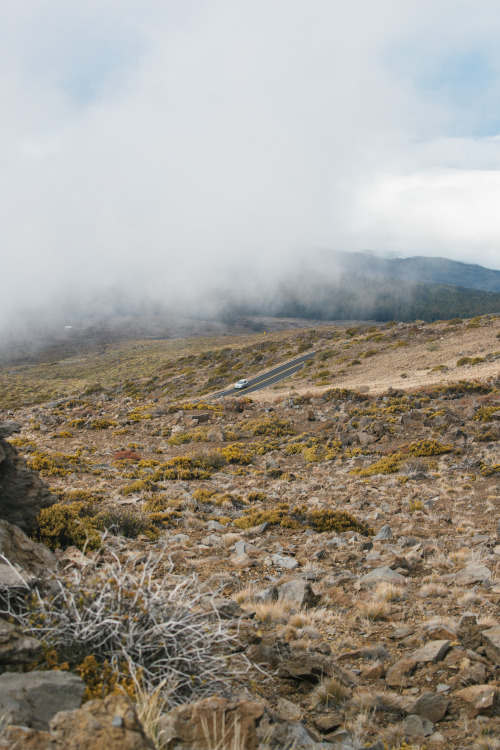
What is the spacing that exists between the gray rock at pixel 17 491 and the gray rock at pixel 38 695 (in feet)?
15.1

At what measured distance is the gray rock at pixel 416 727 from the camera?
3.80 m

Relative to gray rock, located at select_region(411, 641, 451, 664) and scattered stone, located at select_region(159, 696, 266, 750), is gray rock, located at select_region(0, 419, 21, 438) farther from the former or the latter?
gray rock, located at select_region(411, 641, 451, 664)

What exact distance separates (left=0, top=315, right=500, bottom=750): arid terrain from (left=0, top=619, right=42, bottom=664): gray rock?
0.49 feet

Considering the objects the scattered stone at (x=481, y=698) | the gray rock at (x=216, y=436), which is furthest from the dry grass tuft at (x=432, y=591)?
the gray rock at (x=216, y=436)

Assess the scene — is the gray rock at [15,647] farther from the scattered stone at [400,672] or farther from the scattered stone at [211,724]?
the scattered stone at [400,672]

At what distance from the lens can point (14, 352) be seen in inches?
5664

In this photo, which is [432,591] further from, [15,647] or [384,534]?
[15,647]

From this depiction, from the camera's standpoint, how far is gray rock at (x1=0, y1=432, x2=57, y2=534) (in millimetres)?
7105

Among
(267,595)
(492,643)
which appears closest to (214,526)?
(267,595)

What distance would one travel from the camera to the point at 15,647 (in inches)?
126

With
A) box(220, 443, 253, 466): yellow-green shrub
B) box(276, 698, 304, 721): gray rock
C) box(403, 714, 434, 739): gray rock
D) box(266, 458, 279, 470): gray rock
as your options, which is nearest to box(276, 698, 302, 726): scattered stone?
box(276, 698, 304, 721): gray rock

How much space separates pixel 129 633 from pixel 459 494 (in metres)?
11.8

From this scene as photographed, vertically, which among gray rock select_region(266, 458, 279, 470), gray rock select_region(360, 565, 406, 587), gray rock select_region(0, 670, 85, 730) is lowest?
gray rock select_region(266, 458, 279, 470)

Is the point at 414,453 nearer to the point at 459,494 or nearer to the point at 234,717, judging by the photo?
the point at 459,494
